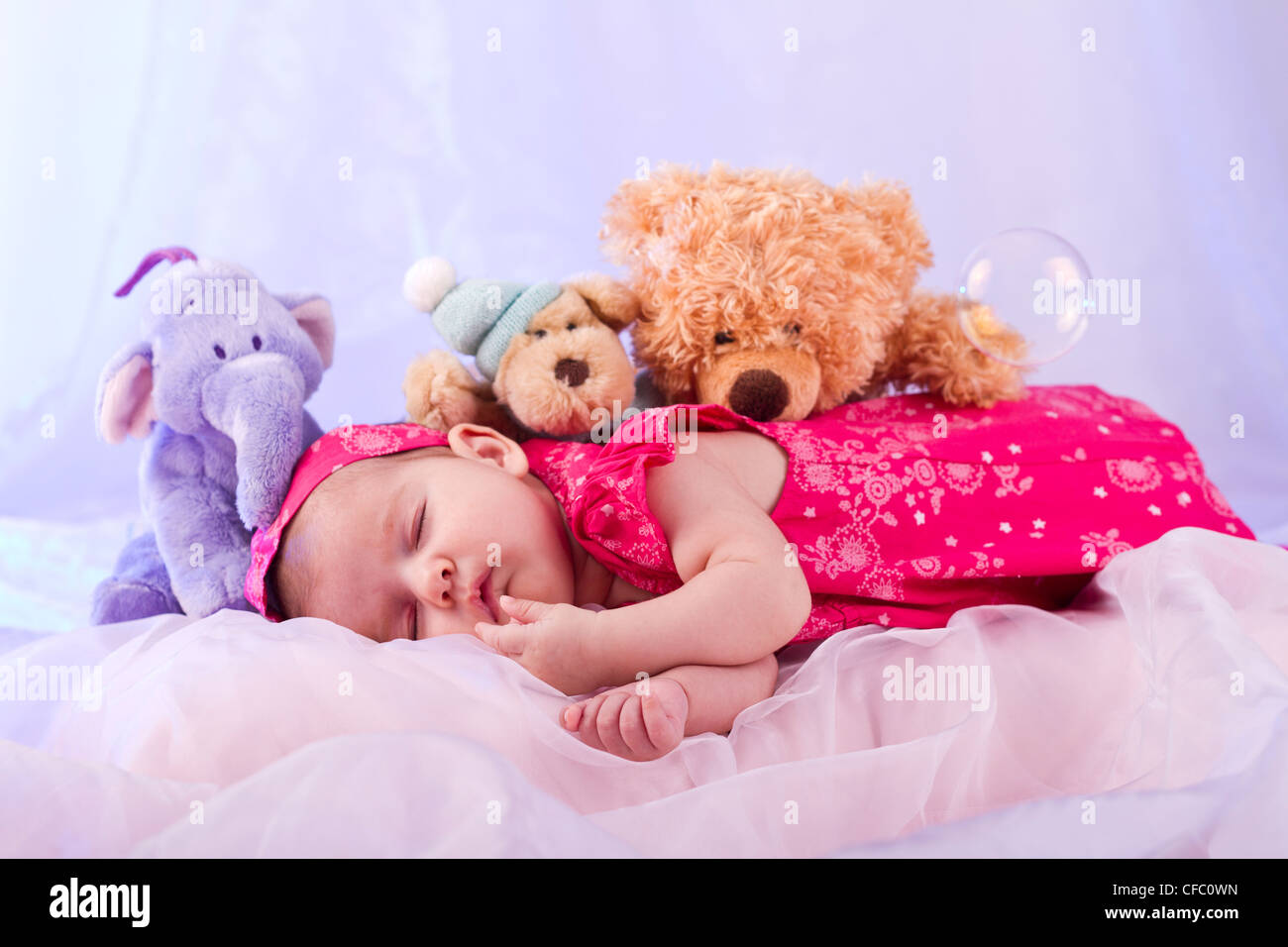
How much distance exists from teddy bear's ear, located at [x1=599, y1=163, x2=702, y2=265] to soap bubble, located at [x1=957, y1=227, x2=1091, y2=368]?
431mm

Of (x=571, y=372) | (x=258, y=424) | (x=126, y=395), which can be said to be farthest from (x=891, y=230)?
(x=126, y=395)

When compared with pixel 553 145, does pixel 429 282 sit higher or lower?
lower

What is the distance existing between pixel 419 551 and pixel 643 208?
23.7 inches

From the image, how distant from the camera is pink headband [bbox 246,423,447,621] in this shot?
1.29 meters

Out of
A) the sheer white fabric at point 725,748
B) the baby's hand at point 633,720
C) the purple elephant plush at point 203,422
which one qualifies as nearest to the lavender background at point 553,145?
the purple elephant plush at point 203,422

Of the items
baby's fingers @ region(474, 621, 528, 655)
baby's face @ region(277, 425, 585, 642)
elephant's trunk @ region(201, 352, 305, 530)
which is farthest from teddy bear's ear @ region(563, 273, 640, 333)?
baby's fingers @ region(474, 621, 528, 655)

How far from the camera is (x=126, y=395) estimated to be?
1.38 metres

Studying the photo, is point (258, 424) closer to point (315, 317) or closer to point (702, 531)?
point (315, 317)

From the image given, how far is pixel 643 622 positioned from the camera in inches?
43.5

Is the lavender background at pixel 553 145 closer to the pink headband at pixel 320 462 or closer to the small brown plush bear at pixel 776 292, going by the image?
the small brown plush bear at pixel 776 292

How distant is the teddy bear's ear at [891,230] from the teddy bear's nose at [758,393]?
0.22 metres

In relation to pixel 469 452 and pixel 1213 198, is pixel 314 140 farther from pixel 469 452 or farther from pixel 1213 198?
pixel 1213 198

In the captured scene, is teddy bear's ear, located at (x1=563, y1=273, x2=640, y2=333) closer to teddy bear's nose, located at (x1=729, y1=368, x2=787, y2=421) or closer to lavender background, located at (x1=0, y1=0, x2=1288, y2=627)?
teddy bear's nose, located at (x1=729, y1=368, x2=787, y2=421)
